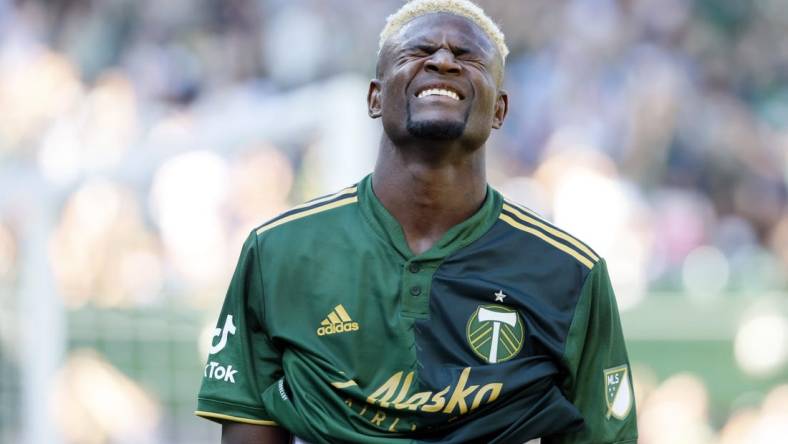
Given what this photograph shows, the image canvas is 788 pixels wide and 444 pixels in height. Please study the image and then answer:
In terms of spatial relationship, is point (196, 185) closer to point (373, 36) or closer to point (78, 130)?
point (78, 130)

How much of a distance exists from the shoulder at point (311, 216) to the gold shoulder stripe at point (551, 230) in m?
0.40

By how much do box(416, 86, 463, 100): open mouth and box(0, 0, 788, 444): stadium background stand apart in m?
3.66

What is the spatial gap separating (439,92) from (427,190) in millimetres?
262

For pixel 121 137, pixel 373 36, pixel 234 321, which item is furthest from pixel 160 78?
pixel 234 321

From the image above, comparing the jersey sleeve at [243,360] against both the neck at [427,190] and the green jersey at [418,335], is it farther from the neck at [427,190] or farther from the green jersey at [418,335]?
the neck at [427,190]

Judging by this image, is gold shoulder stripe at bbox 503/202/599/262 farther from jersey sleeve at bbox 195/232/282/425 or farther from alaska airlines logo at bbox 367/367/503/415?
jersey sleeve at bbox 195/232/282/425

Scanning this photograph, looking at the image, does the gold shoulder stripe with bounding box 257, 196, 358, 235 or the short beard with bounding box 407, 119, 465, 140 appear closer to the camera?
the short beard with bounding box 407, 119, 465, 140

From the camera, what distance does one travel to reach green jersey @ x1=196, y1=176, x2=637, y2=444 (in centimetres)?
322

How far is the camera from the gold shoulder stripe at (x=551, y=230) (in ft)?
11.4

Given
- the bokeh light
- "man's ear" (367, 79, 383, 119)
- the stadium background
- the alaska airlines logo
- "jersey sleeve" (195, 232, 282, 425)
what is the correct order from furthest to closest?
the bokeh light < the stadium background < "man's ear" (367, 79, 383, 119) < "jersey sleeve" (195, 232, 282, 425) < the alaska airlines logo

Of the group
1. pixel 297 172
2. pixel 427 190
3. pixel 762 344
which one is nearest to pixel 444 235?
pixel 427 190

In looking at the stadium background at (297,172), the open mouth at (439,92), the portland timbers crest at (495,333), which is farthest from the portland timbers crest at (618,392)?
the stadium background at (297,172)

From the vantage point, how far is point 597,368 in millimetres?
3418

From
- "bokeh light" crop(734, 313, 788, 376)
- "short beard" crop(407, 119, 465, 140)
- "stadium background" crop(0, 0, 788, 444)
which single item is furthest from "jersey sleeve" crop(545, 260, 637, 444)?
"bokeh light" crop(734, 313, 788, 376)
